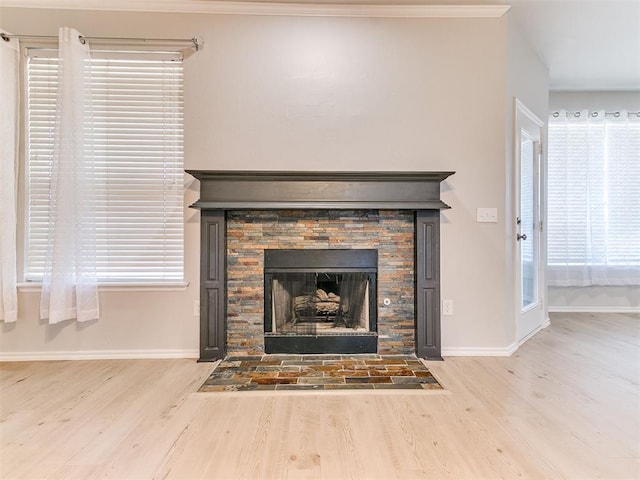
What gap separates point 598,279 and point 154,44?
5344mm

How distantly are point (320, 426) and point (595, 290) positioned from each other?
13.6 feet

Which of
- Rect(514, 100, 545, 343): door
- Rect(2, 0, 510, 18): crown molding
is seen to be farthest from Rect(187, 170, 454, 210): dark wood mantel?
Rect(2, 0, 510, 18): crown molding

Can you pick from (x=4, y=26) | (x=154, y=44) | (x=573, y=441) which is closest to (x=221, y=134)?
(x=154, y=44)

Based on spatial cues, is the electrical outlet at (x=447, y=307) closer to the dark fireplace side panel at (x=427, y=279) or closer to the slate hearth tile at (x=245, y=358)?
the dark fireplace side panel at (x=427, y=279)

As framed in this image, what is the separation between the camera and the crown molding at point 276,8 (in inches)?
98.7

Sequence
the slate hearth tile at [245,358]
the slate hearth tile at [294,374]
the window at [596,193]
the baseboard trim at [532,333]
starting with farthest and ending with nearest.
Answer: the window at [596,193] < the baseboard trim at [532,333] < the slate hearth tile at [245,358] < the slate hearth tile at [294,374]

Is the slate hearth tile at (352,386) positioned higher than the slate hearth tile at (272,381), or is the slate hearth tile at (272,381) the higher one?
the slate hearth tile at (272,381)

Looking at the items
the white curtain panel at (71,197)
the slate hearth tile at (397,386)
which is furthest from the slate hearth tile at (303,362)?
the white curtain panel at (71,197)

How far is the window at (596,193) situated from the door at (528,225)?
0.91 m

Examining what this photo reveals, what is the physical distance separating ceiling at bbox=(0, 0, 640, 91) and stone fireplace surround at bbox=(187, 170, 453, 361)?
4.75 ft

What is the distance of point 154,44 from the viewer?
254cm

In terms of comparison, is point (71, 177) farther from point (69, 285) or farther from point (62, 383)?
point (62, 383)

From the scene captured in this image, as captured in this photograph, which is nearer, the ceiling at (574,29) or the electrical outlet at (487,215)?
the ceiling at (574,29)

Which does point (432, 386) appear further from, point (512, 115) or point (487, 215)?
point (512, 115)
